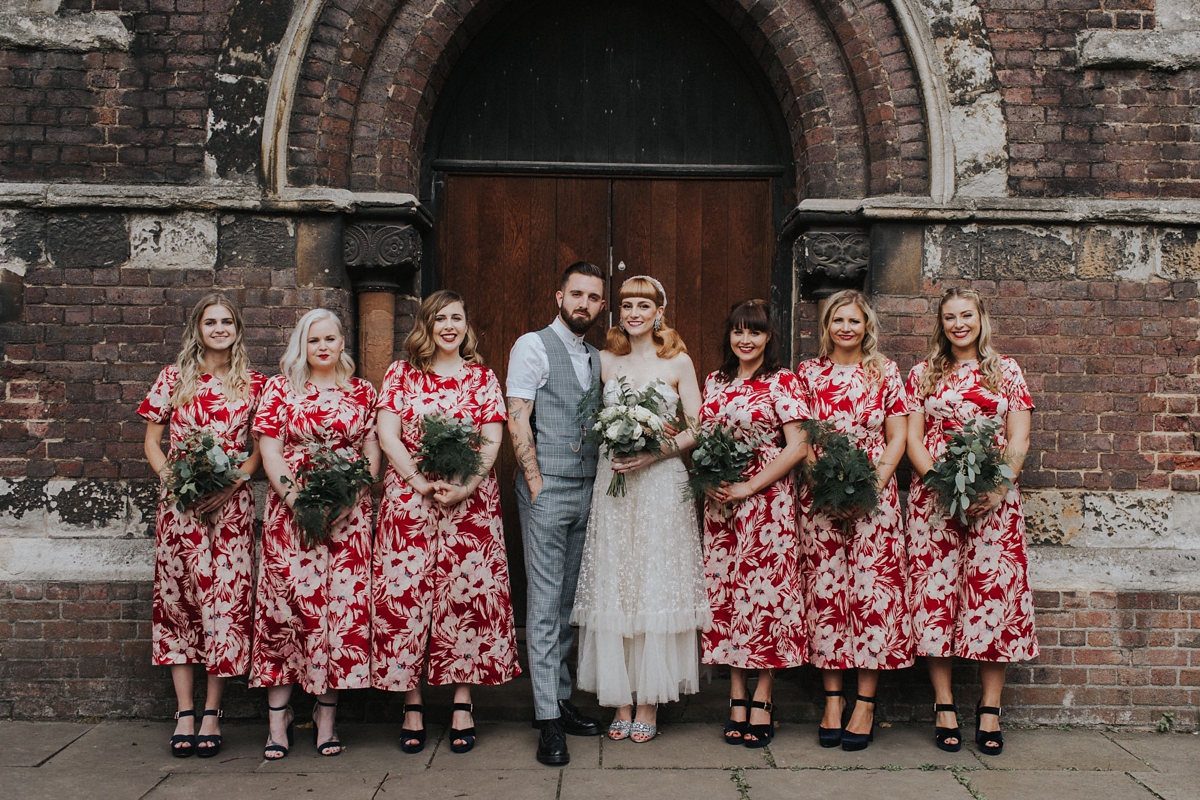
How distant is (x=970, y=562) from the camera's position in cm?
422

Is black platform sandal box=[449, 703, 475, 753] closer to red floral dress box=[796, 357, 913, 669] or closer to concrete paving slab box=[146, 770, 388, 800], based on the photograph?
concrete paving slab box=[146, 770, 388, 800]

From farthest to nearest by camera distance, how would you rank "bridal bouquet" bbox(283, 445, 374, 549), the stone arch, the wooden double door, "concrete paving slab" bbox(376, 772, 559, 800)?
the wooden double door, the stone arch, "bridal bouquet" bbox(283, 445, 374, 549), "concrete paving slab" bbox(376, 772, 559, 800)

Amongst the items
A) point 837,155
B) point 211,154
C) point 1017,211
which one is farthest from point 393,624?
point 1017,211

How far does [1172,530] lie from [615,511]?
9.62 feet

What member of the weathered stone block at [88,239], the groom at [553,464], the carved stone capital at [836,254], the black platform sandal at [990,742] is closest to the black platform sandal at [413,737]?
the groom at [553,464]

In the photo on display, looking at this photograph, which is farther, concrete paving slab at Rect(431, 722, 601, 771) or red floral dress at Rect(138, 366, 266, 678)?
red floral dress at Rect(138, 366, 266, 678)

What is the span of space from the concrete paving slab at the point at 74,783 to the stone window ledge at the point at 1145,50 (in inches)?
222

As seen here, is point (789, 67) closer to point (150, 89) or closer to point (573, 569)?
point (573, 569)

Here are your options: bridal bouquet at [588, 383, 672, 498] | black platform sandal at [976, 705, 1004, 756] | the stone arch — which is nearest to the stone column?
the stone arch

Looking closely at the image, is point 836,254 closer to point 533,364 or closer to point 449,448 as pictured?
Answer: point 533,364

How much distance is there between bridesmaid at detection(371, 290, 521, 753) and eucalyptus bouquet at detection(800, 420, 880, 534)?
1453 millimetres

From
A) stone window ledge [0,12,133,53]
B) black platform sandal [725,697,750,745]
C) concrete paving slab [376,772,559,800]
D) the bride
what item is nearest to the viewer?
concrete paving slab [376,772,559,800]

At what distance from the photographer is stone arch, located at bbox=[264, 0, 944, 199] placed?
4.71 meters

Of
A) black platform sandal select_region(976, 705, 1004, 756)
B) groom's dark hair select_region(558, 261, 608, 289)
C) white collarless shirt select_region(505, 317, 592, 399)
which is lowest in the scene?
black platform sandal select_region(976, 705, 1004, 756)
